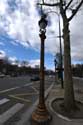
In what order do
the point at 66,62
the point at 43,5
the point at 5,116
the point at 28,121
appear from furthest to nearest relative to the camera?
the point at 43,5
the point at 66,62
the point at 5,116
the point at 28,121

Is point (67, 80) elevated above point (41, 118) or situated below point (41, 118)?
above

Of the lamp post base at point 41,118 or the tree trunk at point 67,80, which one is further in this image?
the tree trunk at point 67,80

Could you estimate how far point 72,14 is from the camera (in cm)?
1499

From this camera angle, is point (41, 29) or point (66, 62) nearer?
point (41, 29)

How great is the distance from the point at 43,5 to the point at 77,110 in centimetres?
724

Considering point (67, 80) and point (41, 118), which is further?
point (67, 80)

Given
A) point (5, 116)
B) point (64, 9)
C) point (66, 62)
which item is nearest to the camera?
point (5, 116)

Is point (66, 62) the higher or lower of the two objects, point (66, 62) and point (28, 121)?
the higher

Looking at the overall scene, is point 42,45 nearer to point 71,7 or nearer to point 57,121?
point 57,121

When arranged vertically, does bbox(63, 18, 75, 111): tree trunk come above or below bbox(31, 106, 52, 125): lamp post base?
above

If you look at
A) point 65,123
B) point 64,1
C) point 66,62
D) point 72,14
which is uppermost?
point 64,1

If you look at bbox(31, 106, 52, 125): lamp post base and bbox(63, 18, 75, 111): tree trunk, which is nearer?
bbox(31, 106, 52, 125): lamp post base

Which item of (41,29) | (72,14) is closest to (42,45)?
(41,29)

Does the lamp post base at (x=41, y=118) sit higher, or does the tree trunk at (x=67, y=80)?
the tree trunk at (x=67, y=80)
